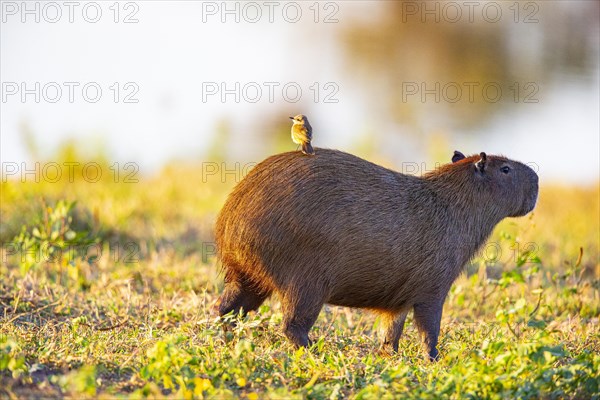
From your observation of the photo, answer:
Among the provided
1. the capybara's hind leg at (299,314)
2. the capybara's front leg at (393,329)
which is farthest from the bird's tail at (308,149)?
the capybara's front leg at (393,329)

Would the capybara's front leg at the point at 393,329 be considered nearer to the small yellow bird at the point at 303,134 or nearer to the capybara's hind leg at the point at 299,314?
the capybara's hind leg at the point at 299,314

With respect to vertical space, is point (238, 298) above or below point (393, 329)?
above

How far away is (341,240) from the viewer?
5.25 meters

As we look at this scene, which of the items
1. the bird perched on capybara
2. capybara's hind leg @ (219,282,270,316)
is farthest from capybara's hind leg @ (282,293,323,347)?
capybara's hind leg @ (219,282,270,316)

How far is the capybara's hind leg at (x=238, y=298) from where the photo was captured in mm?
5496

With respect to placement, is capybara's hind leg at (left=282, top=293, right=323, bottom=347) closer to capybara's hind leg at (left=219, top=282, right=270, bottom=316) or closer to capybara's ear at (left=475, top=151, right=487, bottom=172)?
capybara's hind leg at (left=219, top=282, right=270, bottom=316)

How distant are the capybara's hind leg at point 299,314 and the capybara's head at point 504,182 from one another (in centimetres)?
147

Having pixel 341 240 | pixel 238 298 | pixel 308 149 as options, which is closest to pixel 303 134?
pixel 308 149

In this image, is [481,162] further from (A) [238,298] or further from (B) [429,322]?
(A) [238,298]

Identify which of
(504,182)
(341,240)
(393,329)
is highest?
(504,182)

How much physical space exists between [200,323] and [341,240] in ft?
3.00

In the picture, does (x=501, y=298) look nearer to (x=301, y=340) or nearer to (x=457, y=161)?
(x=457, y=161)

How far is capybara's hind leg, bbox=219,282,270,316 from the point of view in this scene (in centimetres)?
550

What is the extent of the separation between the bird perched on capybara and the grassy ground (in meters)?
0.21
